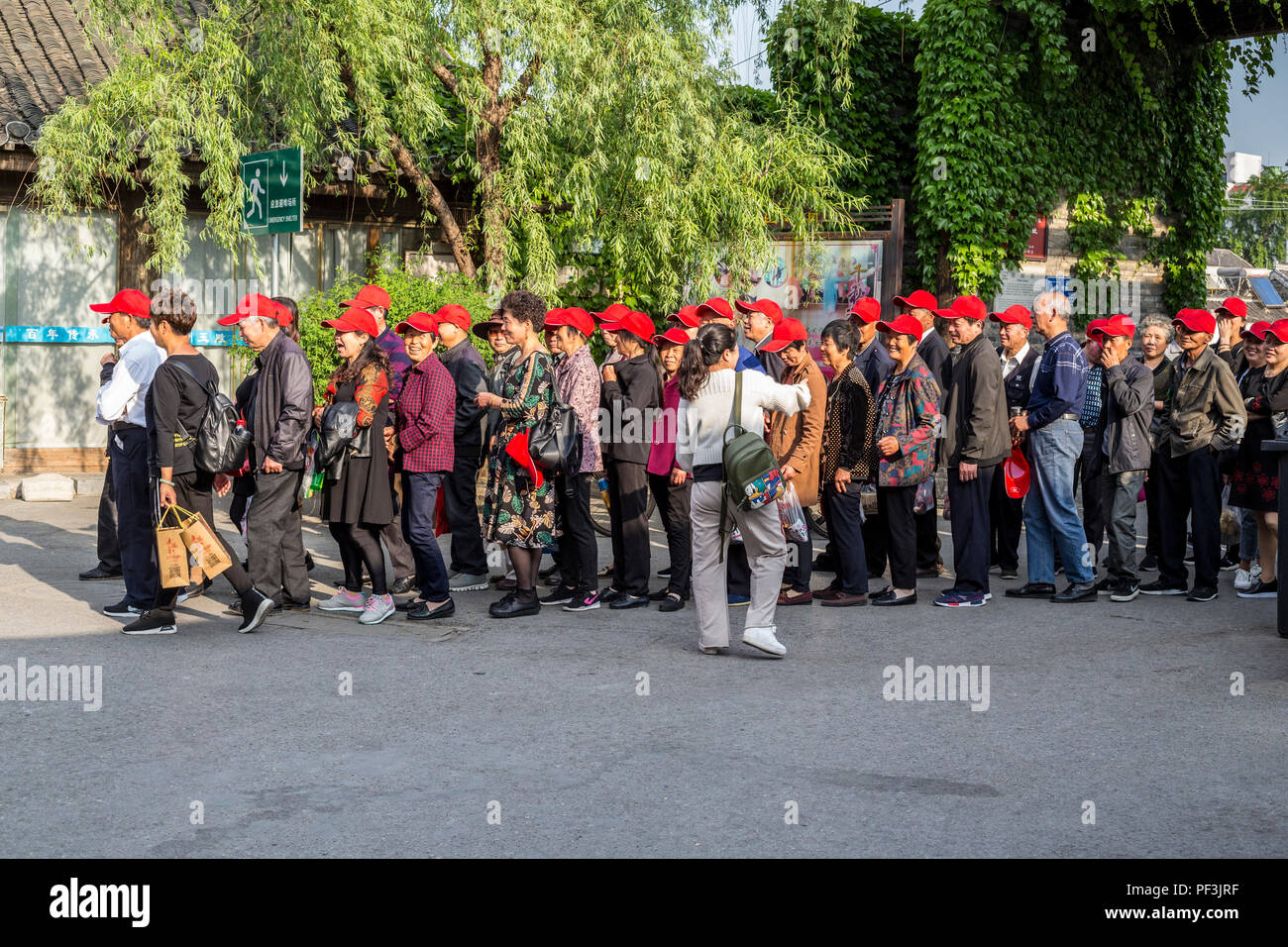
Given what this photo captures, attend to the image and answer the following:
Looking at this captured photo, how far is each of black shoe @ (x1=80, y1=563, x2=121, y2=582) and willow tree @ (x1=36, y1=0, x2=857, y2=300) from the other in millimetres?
5009

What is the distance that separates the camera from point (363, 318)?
8414 millimetres

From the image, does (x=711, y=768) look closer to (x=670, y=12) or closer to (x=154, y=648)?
(x=154, y=648)

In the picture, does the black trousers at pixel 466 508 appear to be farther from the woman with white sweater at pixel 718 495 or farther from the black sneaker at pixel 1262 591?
the black sneaker at pixel 1262 591

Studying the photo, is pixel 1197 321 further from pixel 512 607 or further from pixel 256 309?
pixel 256 309

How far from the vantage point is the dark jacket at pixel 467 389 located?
9273 mm

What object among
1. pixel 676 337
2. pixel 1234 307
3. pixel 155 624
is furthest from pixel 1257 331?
pixel 155 624

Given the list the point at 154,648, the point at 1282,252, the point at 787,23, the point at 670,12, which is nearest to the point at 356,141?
the point at 670,12

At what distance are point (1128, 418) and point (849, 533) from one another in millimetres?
2088

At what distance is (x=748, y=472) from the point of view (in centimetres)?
707

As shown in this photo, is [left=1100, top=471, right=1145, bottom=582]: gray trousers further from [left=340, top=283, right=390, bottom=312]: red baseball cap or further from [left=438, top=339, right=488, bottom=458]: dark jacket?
[left=340, top=283, right=390, bottom=312]: red baseball cap

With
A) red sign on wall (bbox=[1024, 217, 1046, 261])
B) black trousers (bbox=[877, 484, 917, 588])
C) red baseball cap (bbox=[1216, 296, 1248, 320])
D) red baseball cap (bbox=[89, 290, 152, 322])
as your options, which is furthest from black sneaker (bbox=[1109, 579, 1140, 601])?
red sign on wall (bbox=[1024, 217, 1046, 261])

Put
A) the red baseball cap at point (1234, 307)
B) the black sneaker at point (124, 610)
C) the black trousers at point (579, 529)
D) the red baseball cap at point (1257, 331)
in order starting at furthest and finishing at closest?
1. the red baseball cap at point (1234, 307)
2. the red baseball cap at point (1257, 331)
3. the black trousers at point (579, 529)
4. the black sneaker at point (124, 610)

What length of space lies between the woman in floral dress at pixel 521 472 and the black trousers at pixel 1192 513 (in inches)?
169

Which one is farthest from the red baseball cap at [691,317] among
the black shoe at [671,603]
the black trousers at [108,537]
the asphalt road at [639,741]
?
the black trousers at [108,537]
